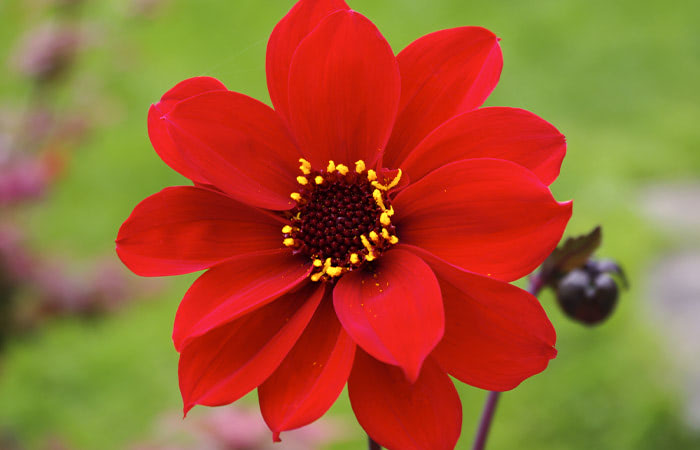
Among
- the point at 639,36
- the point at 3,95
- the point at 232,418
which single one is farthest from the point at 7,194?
the point at 639,36

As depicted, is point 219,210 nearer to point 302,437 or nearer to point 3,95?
point 302,437

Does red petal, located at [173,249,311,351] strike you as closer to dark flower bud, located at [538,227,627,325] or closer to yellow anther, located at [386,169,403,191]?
yellow anther, located at [386,169,403,191]

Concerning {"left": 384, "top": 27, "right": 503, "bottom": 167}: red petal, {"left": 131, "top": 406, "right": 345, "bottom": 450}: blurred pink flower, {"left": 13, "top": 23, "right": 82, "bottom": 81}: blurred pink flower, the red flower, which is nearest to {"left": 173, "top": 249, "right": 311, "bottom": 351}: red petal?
the red flower

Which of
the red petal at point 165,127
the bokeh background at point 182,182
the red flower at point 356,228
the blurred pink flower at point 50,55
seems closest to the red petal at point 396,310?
the red flower at point 356,228

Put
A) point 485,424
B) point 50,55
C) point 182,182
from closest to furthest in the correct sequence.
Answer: point 485,424 → point 50,55 → point 182,182

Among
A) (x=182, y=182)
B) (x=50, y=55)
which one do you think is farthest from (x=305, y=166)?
(x=182, y=182)

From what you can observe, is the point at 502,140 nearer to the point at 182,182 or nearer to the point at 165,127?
the point at 165,127
